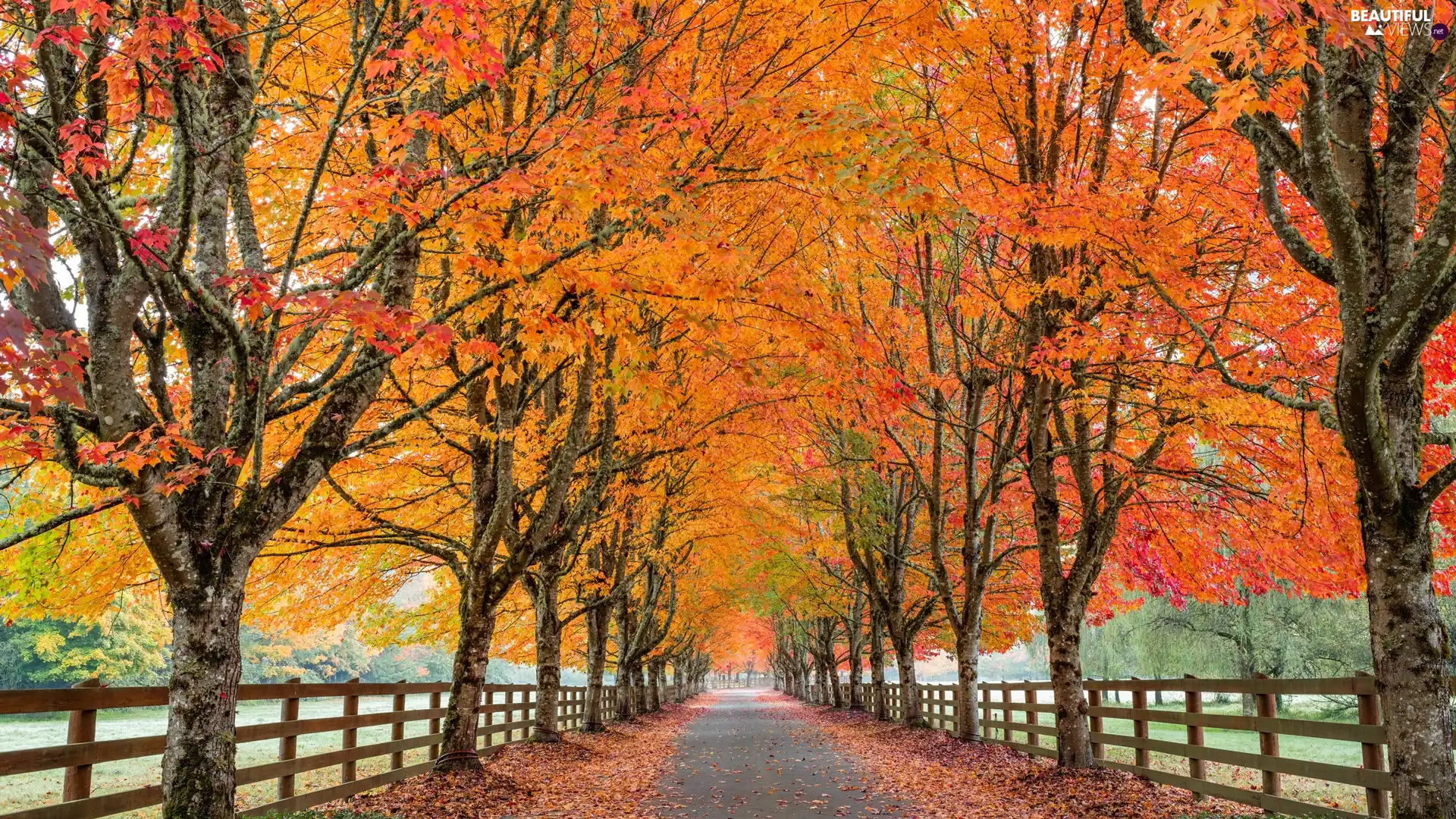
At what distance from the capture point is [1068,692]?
9344mm

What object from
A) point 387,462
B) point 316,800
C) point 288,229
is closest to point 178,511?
point 316,800

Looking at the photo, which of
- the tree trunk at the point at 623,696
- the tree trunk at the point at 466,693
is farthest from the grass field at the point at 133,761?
the tree trunk at the point at 623,696

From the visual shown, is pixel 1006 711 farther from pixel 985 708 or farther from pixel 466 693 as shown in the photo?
pixel 466 693

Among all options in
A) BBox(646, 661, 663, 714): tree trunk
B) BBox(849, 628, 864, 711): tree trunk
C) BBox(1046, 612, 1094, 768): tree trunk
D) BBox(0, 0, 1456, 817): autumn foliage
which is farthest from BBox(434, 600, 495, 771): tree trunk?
BBox(646, 661, 663, 714): tree trunk

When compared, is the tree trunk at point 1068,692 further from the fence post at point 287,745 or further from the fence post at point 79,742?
the fence post at point 79,742

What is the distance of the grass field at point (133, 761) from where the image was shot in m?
12.2

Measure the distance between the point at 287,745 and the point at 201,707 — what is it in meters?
3.03

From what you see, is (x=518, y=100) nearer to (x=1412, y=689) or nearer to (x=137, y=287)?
(x=137, y=287)

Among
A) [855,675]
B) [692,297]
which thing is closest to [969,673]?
[692,297]

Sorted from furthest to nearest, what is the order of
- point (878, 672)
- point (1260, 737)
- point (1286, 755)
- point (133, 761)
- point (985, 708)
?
point (1286, 755)
point (878, 672)
point (133, 761)
point (985, 708)
point (1260, 737)

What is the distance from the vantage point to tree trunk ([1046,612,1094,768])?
9188 mm

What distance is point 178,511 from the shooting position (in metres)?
4.58

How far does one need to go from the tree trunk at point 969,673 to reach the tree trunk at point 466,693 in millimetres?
7602

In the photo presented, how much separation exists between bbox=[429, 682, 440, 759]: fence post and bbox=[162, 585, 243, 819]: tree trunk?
20.1 ft
